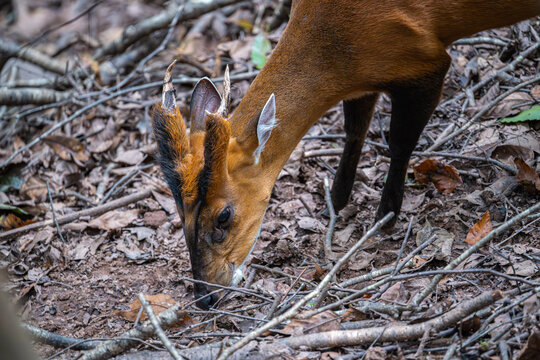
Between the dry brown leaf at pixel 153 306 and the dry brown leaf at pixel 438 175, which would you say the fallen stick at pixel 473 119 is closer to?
the dry brown leaf at pixel 438 175

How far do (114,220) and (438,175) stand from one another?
11.8 ft

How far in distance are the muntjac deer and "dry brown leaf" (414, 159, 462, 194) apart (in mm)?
741

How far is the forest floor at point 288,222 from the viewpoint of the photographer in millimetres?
3428

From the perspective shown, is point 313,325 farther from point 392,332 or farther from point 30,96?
point 30,96

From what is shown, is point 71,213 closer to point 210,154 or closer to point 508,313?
point 210,154

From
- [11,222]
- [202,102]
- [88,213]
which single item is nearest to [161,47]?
[88,213]

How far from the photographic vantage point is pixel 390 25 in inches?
165

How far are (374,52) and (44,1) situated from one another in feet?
40.8

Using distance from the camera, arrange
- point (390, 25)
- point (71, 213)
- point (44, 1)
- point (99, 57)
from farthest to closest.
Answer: point (44, 1) < point (99, 57) < point (71, 213) < point (390, 25)

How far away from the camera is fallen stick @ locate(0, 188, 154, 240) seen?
18.3ft

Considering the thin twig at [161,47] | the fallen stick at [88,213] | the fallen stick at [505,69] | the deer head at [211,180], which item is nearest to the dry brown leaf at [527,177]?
the fallen stick at [505,69]

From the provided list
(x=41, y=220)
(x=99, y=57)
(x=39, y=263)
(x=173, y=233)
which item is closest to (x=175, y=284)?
(x=173, y=233)

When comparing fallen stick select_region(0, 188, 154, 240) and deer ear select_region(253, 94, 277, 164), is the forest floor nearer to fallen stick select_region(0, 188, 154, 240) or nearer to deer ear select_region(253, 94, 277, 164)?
fallen stick select_region(0, 188, 154, 240)

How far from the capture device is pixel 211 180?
403 centimetres
